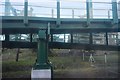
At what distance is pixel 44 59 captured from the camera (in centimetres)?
1697

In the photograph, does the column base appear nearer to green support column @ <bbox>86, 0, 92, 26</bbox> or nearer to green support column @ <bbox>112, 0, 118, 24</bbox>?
green support column @ <bbox>86, 0, 92, 26</bbox>

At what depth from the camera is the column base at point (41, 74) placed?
1611 centimetres

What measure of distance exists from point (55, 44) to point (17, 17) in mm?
5438

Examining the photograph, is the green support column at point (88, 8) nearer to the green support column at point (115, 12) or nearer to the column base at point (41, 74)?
the green support column at point (115, 12)

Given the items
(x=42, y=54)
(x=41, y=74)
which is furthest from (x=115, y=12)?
(x=41, y=74)

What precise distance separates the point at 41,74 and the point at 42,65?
27.4 inches

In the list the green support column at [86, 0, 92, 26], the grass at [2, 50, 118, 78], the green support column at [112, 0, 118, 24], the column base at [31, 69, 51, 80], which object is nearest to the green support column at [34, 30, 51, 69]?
the column base at [31, 69, 51, 80]

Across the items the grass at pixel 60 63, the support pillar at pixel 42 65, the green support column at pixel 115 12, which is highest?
the green support column at pixel 115 12

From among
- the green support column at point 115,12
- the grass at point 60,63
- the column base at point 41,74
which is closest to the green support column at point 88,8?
the green support column at point 115,12

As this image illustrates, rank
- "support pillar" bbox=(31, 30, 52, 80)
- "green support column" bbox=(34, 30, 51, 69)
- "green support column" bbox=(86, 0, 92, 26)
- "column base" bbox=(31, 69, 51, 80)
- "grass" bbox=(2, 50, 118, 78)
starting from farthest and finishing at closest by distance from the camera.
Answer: "grass" bbox=(2, 50, 118, 78), "green support column" bbox=(86, 0, 92, 26), "green support column" bbox=(34, 30, 51, 69), "support pillar" bbox=(31, 30, 52, 80), "column base" bbox=(31, 69, 51, 80)

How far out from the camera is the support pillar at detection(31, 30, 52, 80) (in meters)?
16.2

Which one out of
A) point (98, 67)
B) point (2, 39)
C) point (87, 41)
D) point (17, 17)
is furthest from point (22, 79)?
point (98, 67)

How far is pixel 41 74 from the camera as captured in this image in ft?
53.5

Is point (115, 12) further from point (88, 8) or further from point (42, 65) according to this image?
point (42, 65)
